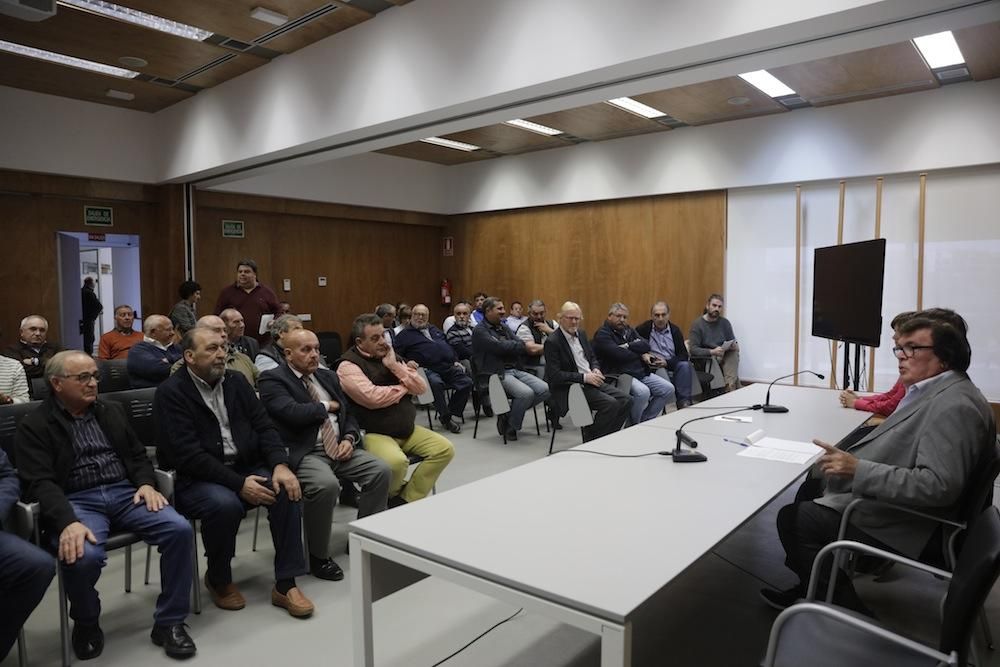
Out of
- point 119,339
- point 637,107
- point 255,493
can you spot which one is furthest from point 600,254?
point 255,493

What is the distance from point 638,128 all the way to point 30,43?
5980 millimetres

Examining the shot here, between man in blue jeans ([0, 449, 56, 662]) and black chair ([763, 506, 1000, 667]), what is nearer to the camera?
black chair ([763, 506, 1000, 667])

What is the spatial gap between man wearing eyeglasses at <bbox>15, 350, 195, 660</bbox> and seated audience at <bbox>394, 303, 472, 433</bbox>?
3.57 m

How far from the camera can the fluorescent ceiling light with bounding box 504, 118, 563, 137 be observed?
7321 millimetres

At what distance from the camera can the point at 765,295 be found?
24.3 feet

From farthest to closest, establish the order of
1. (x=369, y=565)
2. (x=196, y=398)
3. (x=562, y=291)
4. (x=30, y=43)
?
(x=562, y=291), (x=30, y=43), (x=196, y=398), (x=369, y=565)

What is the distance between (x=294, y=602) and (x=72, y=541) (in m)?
0.89

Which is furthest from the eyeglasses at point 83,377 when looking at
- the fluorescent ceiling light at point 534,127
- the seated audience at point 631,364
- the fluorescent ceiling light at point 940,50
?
the fluorescent ceiling light at point 940,50

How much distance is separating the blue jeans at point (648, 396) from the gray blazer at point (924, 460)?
325cm

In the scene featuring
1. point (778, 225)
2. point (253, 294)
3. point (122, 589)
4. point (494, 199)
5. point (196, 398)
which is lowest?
point (122, 589)

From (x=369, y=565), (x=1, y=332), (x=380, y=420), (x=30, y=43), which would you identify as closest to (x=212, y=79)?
(x=30, y=43)

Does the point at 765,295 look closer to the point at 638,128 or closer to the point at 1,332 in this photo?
the point at 638,128

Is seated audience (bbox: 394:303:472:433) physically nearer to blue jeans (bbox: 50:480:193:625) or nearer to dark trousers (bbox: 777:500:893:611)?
blue jeans (bbox: 50:480:193:625)

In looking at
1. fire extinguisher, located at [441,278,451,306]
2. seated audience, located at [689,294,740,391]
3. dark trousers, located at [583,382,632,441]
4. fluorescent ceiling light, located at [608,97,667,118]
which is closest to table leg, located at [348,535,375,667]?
dark trousers, located at [583,382,632,441]
